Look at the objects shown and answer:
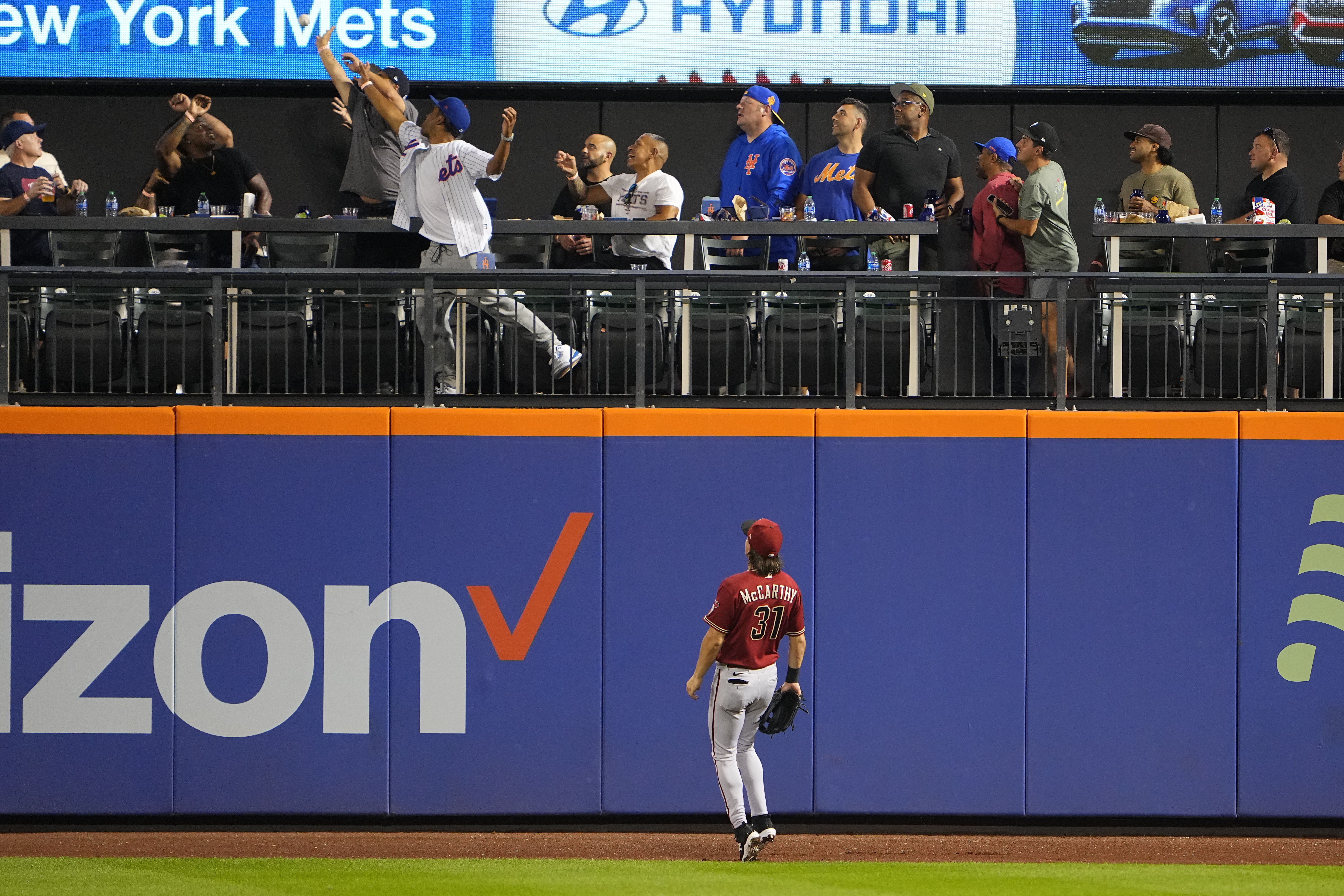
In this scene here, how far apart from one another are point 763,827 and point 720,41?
7.39 m

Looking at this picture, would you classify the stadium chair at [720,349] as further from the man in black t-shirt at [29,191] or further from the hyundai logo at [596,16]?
the man in black t-shirt at [29,191]

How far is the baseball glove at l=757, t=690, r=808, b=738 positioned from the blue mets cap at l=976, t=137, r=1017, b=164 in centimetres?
500

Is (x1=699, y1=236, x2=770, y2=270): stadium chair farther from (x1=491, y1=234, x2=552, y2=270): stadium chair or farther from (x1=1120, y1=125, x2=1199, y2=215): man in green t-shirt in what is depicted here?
(x1=1120, y1=125, x2=1199, y2=215): man in green t-shirt

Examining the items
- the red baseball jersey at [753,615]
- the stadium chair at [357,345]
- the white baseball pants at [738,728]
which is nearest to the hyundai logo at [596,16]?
the stadium chair at [357,345]

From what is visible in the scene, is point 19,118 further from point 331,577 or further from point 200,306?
point 331,577

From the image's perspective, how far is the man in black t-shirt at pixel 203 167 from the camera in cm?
1215

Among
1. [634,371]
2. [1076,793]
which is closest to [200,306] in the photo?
[634,371]

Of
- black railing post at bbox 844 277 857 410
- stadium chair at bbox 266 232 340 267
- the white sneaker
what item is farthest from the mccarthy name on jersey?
stadium chair at bbox 266 232 340 267

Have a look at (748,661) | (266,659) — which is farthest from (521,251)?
(748,661)

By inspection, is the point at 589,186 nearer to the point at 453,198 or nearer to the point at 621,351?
the point at 453,198

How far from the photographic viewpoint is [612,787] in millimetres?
10266

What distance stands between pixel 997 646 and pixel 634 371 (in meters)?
3.13

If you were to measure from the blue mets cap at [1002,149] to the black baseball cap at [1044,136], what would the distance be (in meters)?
0.74

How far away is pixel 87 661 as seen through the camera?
10141 mm
